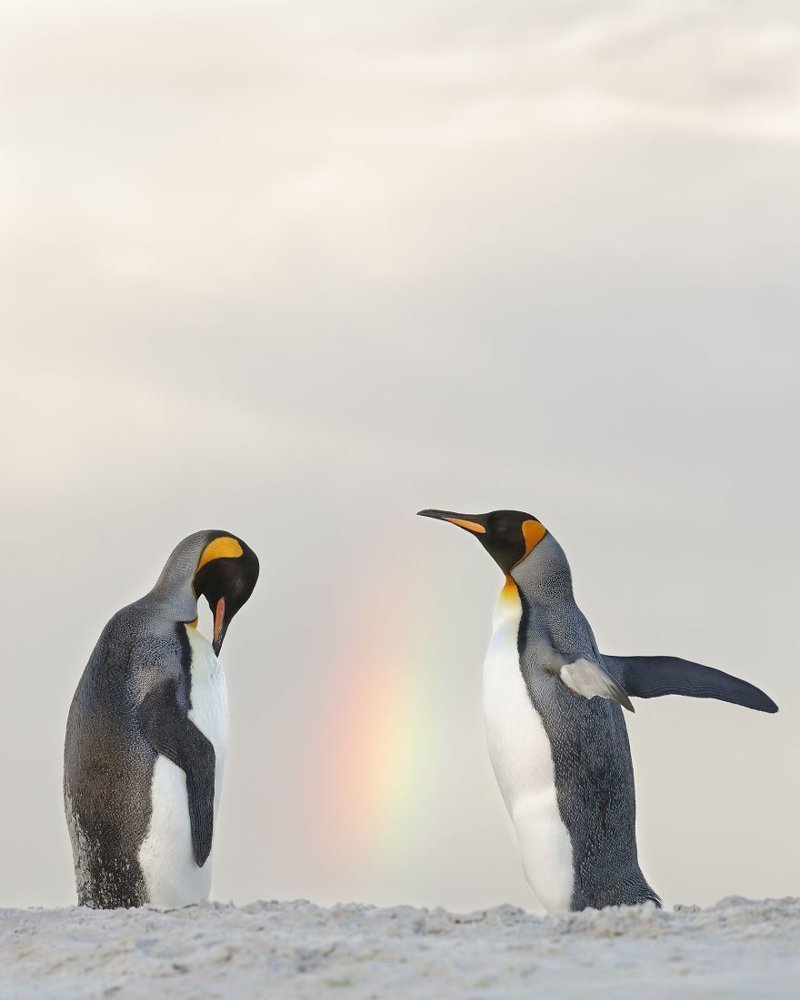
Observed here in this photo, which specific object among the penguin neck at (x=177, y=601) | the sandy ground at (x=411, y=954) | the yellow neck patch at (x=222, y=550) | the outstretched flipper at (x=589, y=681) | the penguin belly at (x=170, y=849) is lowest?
the sandy ground at (x=411, y=954)

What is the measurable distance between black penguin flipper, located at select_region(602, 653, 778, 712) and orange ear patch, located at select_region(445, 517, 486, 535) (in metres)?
1.15

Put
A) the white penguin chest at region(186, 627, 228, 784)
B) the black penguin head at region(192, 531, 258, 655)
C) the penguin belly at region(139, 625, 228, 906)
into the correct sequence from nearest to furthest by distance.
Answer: the penguin belly at region(139, 625, 228, 906)
the white penguin chest at region(186, 627, 228, 784)
the black penguin head at region(192, 531, 258, 655)

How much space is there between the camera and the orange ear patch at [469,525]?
942cm

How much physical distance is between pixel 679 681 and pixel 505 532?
149 centimetres

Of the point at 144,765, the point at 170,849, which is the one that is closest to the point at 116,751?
the point at 144,765

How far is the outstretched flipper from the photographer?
26.5ft

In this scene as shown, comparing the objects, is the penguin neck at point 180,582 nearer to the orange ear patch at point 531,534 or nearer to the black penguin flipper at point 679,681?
the orange ear patch at point 531,534

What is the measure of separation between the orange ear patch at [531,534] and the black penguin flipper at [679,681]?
0.89 m

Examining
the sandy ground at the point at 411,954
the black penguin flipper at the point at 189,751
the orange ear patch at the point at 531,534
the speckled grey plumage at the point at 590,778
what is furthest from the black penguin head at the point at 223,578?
the sandy ground at the point at 411,954

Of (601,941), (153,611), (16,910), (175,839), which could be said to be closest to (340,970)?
(601,941)

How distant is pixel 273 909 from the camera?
6746 millimetres

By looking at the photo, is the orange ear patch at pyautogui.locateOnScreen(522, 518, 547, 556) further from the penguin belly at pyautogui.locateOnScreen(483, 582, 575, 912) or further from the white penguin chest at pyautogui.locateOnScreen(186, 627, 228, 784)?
the white penguin chest at pyautogui.locateOnScreen(186, 627, 228, 784)

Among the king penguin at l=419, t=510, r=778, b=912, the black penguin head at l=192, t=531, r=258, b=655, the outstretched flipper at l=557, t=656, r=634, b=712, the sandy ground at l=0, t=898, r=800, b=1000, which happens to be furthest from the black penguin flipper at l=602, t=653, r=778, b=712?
the sandy ground at l=0, t=898, r=800, b=1000

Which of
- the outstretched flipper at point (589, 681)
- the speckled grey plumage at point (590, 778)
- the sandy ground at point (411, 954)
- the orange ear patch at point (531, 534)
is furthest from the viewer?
the orange ear patch at point (531, 534)
